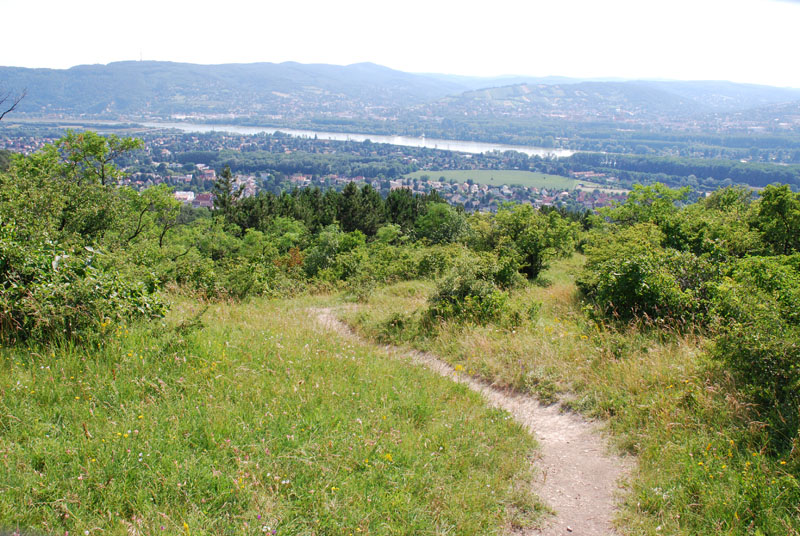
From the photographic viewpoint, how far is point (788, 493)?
3.13 meters

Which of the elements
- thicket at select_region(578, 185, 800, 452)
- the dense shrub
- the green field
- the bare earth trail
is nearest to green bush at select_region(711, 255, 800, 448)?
thicket at select_region(578, 185, 800, 452)

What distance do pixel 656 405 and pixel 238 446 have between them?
395cm

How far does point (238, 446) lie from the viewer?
11.1 ft

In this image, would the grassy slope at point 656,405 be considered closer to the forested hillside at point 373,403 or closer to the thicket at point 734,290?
the forested hillside at point 373,403

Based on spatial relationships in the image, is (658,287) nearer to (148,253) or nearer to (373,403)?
(373,403)

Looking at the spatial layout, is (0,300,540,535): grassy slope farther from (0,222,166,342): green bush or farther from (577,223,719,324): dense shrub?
(577,223,719,324): dense shrub

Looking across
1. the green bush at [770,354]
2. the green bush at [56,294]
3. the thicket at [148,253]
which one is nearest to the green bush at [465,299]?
the thicket at [148,253]

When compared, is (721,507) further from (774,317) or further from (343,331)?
(343,331)

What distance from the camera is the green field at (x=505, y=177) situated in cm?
13188

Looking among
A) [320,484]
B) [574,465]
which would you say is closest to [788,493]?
[574,465]

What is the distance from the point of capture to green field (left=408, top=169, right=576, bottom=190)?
433ft

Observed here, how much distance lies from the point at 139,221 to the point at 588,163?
16575cm

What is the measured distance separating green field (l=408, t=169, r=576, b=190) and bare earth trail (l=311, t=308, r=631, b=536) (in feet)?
422


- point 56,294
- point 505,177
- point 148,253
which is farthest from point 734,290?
point 505,177
